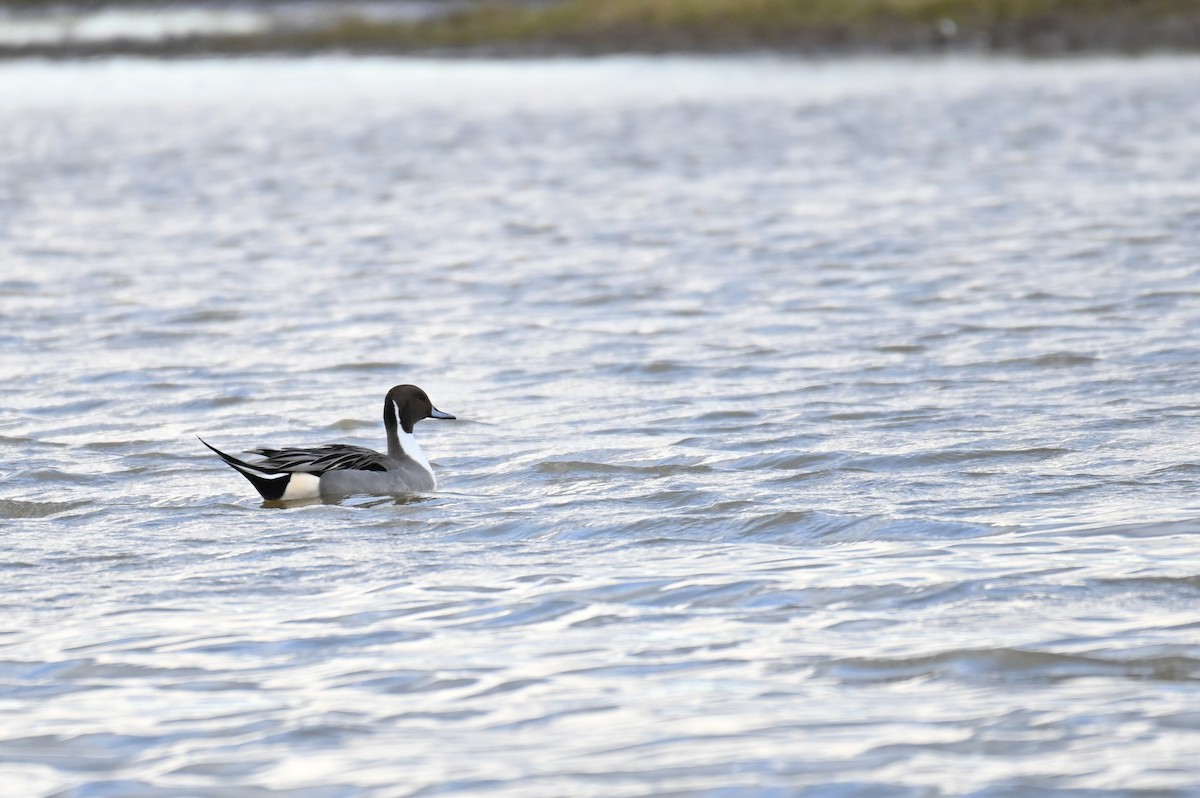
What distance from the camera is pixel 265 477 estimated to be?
8.42m

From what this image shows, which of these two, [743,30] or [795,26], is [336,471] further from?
[743,30]

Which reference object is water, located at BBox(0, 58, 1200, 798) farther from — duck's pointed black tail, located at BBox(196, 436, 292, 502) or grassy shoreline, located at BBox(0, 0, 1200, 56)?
grassy shoreline, located at BBox(0, 0, 1200, 56)

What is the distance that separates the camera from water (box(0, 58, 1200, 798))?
17.7 ft

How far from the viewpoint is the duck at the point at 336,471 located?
8414 millimetres

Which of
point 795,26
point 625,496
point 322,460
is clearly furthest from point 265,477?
point 795,26

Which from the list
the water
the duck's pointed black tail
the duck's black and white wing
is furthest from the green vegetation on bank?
the duck's pointed black tail

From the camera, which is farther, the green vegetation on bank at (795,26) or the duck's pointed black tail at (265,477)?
the green vegetation on bank at (795,26)

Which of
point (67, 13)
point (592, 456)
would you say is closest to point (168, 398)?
point (592, 456)

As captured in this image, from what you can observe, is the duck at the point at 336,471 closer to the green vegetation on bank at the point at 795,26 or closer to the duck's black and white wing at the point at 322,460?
the duck's black and white wing at the point at 322,460

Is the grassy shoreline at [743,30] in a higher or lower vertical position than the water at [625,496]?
higher

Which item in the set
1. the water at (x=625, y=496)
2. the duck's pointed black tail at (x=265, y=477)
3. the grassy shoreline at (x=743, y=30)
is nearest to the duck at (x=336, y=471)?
the duck's pointed black tail at (x=265, y=477)

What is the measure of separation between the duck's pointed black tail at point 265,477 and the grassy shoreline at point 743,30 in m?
38.6

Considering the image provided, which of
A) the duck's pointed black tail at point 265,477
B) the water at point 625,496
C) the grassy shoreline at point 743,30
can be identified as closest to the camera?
the water at point 625,496

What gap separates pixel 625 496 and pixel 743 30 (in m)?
47.7
